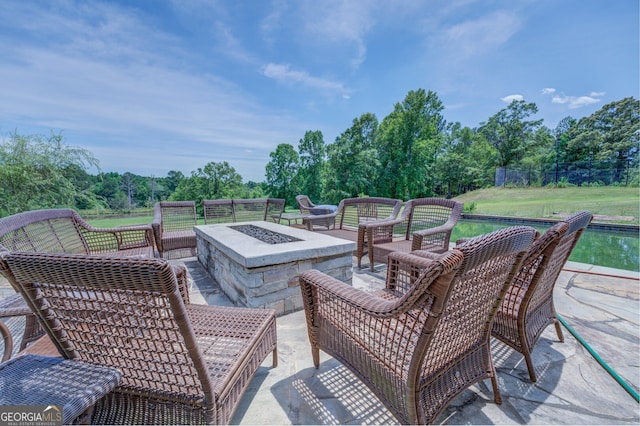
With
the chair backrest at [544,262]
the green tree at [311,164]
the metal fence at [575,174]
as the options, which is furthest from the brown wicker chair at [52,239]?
the metal fence at [575,174]

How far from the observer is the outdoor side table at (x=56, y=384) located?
0.82m

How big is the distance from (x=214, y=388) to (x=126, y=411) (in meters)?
0.37

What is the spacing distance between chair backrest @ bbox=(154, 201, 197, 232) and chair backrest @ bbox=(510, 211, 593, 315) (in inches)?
182

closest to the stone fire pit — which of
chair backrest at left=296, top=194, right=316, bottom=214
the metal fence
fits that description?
chair backrest at left=296, top=194, right=316, bottom=214

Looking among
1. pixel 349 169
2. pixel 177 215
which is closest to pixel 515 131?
pixel 349 169

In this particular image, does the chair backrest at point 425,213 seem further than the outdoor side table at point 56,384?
Yes

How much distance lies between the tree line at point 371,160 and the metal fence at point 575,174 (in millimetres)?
426

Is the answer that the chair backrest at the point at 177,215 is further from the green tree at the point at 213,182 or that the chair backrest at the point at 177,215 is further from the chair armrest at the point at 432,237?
the green tree at the point at 213,182

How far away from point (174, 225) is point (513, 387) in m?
4.84

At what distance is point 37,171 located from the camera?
6.06 metres

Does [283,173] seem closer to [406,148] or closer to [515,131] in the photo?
[406,148]

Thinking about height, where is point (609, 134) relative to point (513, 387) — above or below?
above

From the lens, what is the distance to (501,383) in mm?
1603

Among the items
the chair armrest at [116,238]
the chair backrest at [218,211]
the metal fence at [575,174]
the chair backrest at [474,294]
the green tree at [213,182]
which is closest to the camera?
the chair backrest at [474,294]
